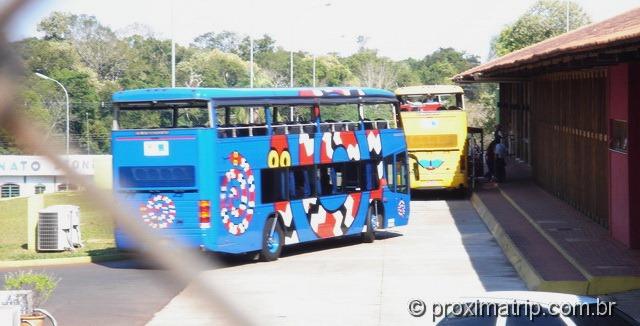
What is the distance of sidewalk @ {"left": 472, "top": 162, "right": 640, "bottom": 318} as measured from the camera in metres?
14.5

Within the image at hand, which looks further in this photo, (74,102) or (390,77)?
(390,77)

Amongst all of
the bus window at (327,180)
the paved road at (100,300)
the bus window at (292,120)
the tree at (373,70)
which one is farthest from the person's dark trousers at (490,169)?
the tree at (373,70)

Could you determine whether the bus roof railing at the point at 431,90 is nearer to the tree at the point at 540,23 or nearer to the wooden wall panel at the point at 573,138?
the wooden wall panel at the point at 573,138

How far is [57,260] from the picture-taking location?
20.4 m

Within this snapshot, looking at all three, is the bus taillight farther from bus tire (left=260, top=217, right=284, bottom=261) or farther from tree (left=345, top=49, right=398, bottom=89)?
tree (left=345, top=49, right=398, bottom=89)

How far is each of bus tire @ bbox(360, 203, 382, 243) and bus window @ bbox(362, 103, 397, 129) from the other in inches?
→ 73.2

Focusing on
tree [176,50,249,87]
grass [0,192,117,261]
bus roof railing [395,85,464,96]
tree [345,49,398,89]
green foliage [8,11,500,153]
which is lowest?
grass [0,192,117,261]

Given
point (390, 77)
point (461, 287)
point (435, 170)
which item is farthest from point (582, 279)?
point (390, 77)

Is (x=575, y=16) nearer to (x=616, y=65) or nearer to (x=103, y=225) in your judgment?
(x=616, y=65)

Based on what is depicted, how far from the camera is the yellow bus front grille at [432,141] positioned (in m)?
33.0

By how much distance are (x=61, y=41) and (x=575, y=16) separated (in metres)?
75.9

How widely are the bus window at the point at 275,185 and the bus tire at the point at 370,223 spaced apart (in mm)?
3399

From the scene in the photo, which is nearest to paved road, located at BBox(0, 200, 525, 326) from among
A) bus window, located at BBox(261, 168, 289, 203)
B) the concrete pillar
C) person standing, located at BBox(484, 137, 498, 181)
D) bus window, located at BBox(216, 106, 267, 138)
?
bus window, located at BBox(261, 168, 289, 203)

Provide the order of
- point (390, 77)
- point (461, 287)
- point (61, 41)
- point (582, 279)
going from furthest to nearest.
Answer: point (390, 77) → point (461, 287) → point (582, 279) → point (61, 41)
